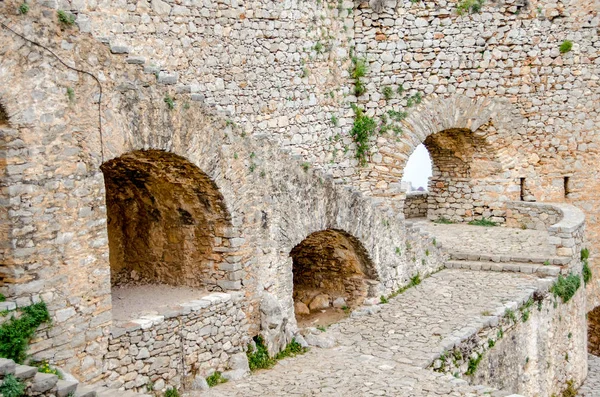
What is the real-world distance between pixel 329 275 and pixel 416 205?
852cm

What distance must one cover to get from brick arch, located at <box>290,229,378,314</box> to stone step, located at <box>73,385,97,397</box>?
585 centimetres

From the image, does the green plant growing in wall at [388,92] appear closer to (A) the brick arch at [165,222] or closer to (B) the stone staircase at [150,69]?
(A) the brick arch at [165,222]

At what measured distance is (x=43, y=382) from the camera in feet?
20.7

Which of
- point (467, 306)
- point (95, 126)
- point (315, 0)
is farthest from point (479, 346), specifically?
point (315, 0)

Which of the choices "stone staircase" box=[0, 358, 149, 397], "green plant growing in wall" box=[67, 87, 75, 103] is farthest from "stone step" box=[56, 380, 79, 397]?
"green plant growing in wall" box=[67, 87, 75, 103]

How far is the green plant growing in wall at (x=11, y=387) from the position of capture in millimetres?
5863

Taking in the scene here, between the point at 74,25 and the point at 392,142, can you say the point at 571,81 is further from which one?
the point at 74,25

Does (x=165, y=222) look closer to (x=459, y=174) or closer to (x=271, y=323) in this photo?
(x=271, y=323)

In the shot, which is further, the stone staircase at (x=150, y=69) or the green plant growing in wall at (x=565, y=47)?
the green plant growing in wall at (x=565, y=47)

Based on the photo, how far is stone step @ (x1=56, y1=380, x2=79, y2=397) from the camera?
6.44 meters

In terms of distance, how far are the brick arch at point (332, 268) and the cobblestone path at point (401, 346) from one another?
702mm

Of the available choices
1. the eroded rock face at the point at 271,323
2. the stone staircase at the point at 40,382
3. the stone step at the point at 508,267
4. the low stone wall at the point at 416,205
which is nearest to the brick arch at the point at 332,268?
the eroded rock face at the point at 271,323

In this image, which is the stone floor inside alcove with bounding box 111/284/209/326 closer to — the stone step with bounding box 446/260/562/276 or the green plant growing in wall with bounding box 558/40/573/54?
the stone step with bounding box 446/260/562/276

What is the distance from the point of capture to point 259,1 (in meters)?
14.6
